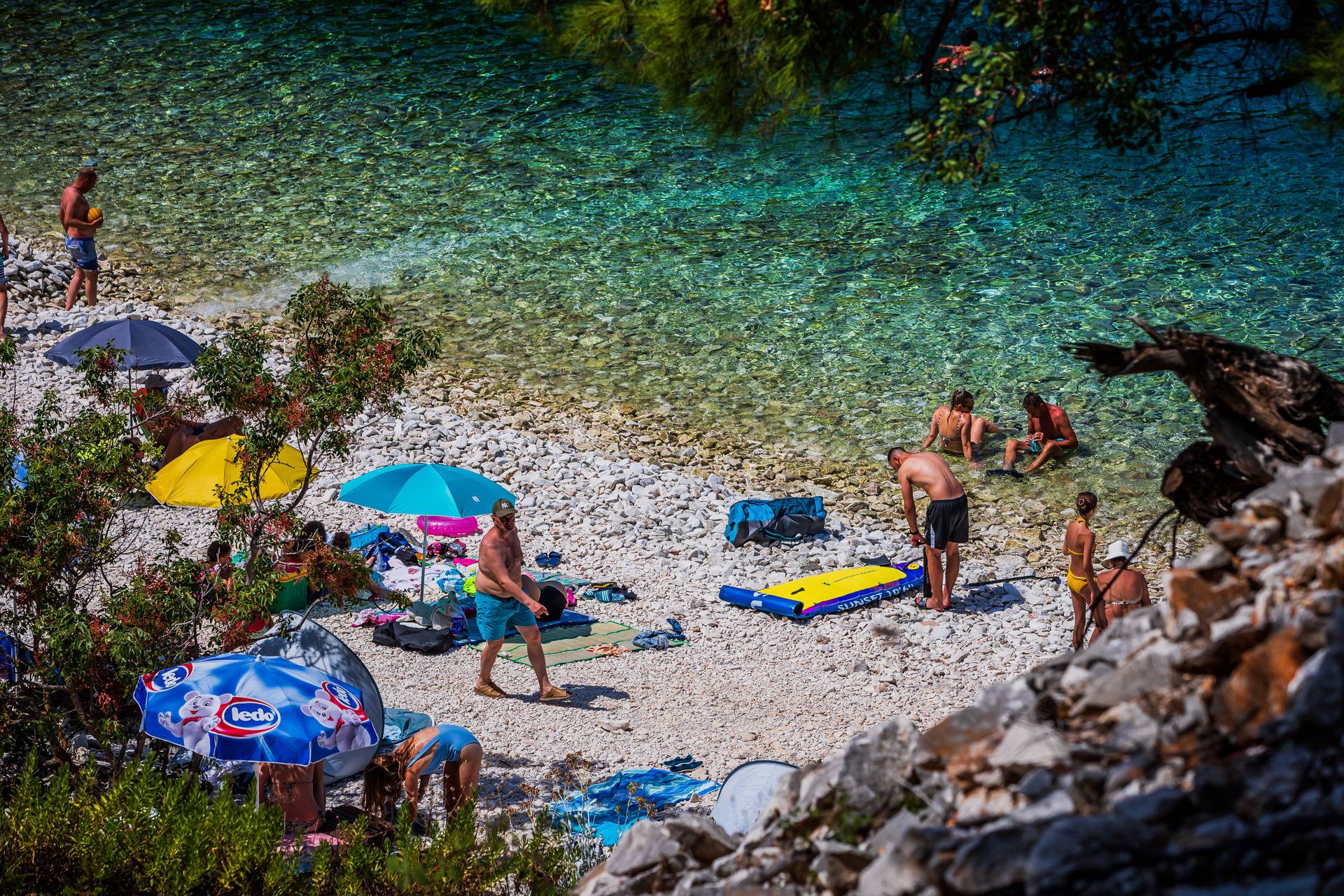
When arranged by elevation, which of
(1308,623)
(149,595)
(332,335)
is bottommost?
(149,595)

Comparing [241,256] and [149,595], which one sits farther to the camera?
[241,256]

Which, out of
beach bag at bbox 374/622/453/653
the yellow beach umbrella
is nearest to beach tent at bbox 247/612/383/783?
the yellow beach umbrella

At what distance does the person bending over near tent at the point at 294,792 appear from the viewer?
6859 mm

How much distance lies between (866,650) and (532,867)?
4749 millimetres

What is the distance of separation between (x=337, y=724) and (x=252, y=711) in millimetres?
423

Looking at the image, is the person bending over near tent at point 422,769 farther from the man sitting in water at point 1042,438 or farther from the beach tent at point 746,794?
the man sitting in water at point 1042,438

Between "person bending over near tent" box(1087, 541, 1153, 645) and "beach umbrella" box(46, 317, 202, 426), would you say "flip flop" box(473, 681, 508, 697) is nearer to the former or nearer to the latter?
"person bending over near tent" box(1087, 541, 1153, 645)

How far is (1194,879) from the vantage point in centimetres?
263

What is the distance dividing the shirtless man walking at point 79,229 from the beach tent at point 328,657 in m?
11.0

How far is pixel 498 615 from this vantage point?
8.98 m

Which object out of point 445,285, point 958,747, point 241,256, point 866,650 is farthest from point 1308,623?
point 241,256

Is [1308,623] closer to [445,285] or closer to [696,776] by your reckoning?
[696,776]

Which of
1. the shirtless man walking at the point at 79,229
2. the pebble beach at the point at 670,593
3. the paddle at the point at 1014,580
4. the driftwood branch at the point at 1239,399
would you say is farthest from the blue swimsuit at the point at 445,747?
the shirtless man walking at the point at 79,229

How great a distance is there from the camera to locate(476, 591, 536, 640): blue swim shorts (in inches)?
353
